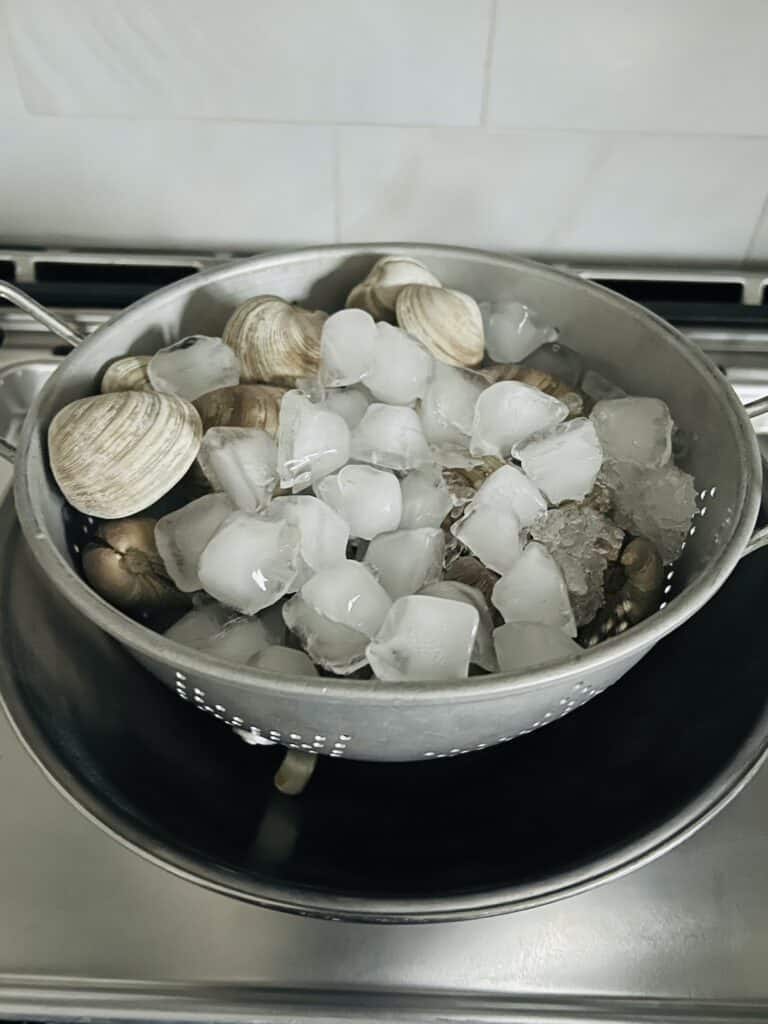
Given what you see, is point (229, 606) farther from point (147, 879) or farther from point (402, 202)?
point (402, 202)


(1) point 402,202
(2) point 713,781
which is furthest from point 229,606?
(1) point 402,202

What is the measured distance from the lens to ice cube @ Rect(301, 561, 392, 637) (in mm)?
509

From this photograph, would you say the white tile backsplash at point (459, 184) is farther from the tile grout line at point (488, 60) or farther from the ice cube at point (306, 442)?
the ice cube at point (306, 442)

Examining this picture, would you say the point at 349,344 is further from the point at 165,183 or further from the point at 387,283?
the point at 165,183

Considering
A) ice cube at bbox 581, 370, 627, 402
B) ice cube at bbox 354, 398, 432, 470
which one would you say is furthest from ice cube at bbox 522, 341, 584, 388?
ice cube at bbox 354, 398, 432, 470

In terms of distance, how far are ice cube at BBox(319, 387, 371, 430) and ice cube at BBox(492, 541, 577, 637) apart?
0.17 m

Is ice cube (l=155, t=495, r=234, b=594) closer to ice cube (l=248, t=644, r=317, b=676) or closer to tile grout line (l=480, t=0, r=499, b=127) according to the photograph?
ice cube (l=248, t=644, r=317, b=676)

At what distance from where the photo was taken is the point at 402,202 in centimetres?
78

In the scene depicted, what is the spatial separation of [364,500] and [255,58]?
0.38 metres

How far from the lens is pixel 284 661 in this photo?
1.61 feet

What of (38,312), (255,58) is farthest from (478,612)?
(255,58)

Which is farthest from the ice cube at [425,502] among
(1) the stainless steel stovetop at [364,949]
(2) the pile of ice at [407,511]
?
(1) the stainless steel stovetop at [364,949]

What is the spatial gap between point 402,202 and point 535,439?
30 centimetres

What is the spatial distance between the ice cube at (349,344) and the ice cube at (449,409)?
52 millimetres
